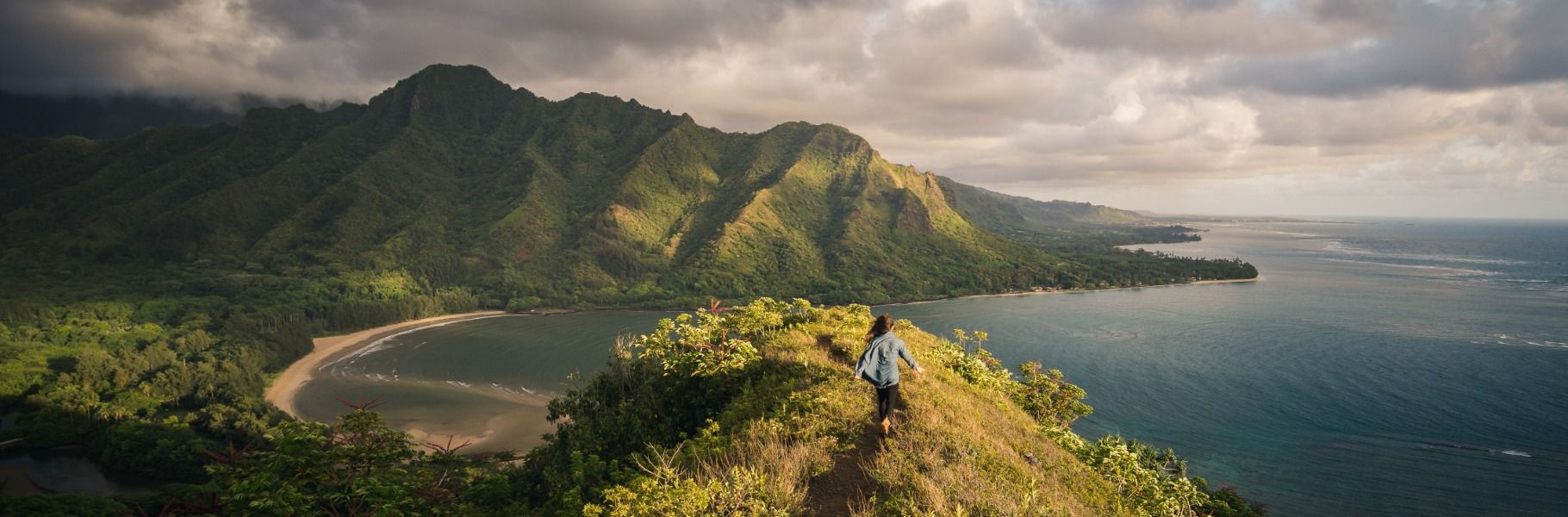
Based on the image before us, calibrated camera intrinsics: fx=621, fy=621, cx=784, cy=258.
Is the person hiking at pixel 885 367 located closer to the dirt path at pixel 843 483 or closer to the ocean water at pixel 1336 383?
the dirt path at pixel 843 483

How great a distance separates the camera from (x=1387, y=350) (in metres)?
90.1

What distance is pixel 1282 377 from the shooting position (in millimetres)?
81438

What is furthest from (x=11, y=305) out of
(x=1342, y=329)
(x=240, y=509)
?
(x=1342, y=329)

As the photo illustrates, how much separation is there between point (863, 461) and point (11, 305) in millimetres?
165413

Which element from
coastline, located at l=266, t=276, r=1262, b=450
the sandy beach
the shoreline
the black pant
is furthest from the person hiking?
the sandy beach

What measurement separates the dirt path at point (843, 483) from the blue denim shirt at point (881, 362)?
105 centimetres

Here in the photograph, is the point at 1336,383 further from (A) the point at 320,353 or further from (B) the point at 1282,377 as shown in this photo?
(A) the point at 320,353

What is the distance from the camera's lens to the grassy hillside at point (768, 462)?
8609mm

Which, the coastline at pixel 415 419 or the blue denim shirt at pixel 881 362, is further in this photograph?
the coastline at pixel 415 419

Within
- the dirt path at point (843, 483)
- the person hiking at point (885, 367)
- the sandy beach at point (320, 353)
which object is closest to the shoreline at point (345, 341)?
the sandy beach at point (320, 353)

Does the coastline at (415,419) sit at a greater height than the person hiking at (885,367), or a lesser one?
lesser

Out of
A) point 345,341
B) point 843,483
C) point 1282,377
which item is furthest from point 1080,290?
point 843,483

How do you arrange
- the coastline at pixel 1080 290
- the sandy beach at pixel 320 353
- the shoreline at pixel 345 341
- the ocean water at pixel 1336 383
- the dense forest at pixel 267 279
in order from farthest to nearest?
1. the coastline at pixel 1080 290
2. the shoreline at pixel 345 341
3. the sandy beach at pixel 320 353
4. the dense forest at pixel 267 279
5. the ocean water at pixel 1336 383

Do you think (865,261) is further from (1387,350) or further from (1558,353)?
(1558,353)
